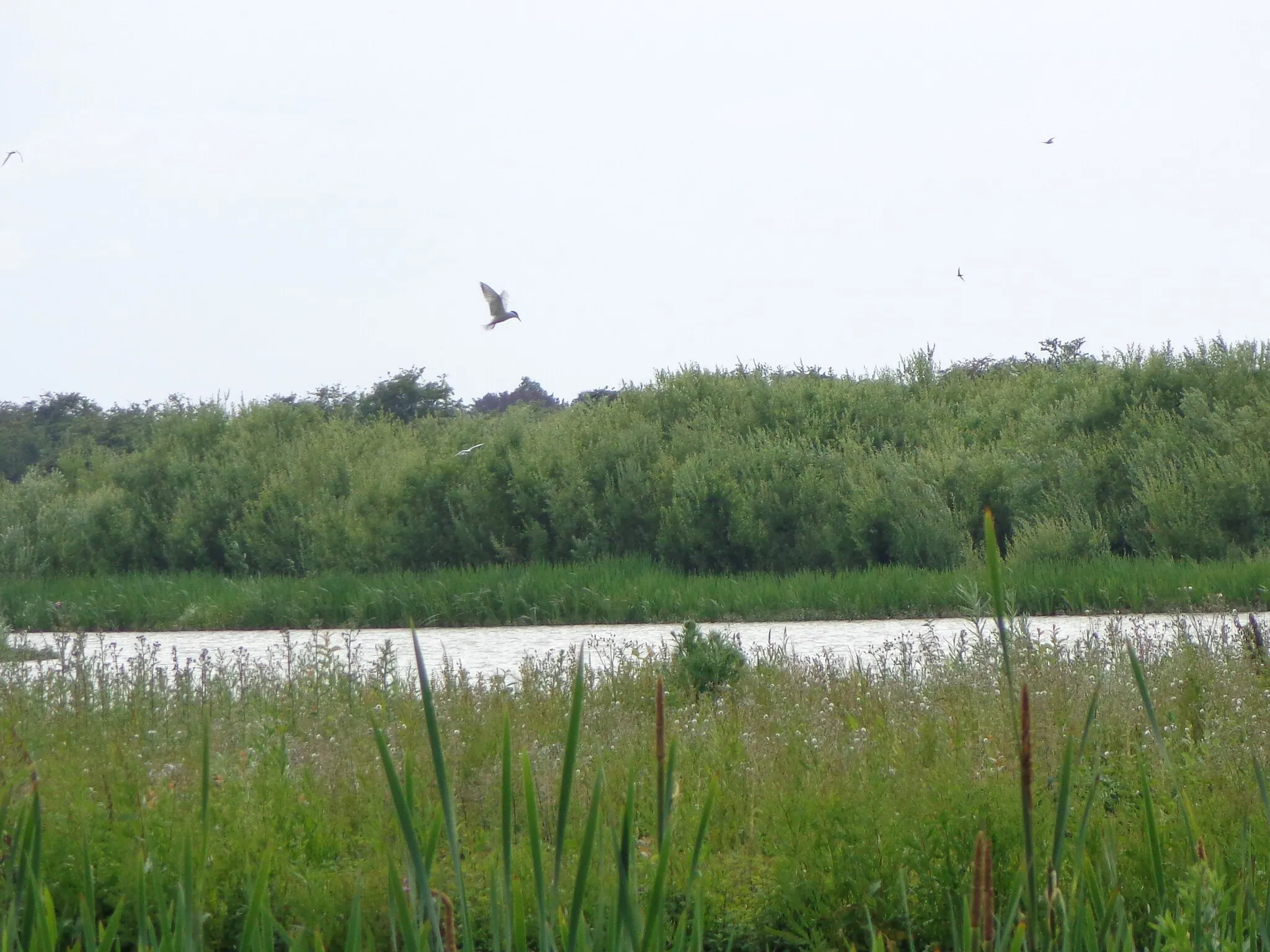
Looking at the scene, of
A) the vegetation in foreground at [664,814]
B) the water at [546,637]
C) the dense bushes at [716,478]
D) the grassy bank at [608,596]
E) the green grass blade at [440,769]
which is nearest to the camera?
the green grass blade at [440,769]

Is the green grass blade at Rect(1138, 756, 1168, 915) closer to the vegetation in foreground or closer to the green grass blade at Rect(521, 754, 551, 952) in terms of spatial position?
the vegetation in foreground

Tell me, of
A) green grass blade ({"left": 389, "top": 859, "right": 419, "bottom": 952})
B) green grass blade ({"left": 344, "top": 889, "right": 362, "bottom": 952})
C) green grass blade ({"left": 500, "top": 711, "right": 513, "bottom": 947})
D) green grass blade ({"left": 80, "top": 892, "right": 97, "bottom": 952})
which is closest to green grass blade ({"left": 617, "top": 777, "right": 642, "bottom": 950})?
green grass blade ({"left": 500, "top": 711, "right": 513, "bottom": 947})

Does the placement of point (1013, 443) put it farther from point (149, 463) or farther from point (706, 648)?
point (149, 463)

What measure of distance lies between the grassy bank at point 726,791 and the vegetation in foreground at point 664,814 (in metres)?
Answer: 0.02

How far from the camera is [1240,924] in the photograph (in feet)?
6.01

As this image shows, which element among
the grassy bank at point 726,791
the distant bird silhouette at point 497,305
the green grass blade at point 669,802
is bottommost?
the grassy bank at point 726,791

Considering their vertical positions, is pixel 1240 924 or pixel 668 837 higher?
pixel 668 837

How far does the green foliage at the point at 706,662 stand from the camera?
7.49 meters

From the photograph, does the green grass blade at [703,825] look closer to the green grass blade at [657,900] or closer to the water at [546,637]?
the green grass blade at [657,900]

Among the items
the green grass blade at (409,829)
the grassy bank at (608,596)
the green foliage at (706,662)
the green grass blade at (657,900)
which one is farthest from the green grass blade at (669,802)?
the grassy bank at (608,596)

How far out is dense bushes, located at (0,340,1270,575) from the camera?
58.4ft

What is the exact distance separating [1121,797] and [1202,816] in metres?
0.64

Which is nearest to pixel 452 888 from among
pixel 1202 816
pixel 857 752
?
pixel 857 752

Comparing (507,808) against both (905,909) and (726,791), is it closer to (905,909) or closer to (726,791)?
(905,909)
